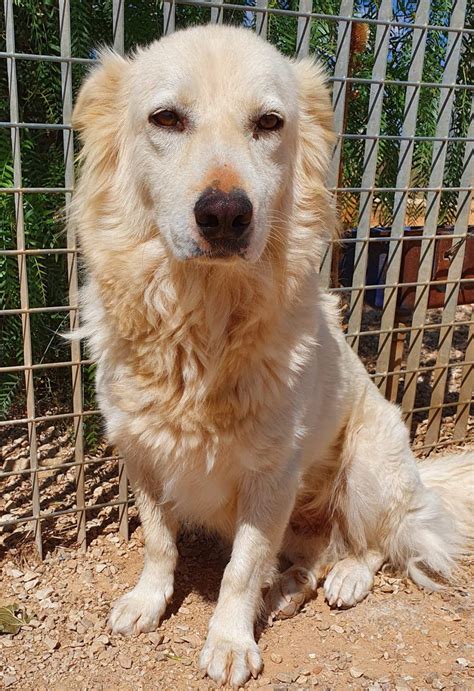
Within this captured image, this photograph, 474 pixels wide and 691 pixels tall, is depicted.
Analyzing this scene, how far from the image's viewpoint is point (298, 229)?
2164 mm

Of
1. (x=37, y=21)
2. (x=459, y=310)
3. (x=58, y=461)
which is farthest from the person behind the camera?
(x=459, y=310)

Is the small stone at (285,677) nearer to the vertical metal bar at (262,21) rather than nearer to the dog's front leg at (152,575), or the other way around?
the dog's front leg at (152,575)

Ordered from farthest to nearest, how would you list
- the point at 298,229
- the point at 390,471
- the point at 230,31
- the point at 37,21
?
1. the point at 37,21
2. the point at 390,471
3. the point at 298,229
4. the point at 230,31

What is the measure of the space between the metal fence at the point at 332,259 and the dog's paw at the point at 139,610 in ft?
1.91

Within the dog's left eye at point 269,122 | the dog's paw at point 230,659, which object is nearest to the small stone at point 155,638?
the dog's paw at point 230,659

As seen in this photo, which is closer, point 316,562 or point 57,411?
point 316,562

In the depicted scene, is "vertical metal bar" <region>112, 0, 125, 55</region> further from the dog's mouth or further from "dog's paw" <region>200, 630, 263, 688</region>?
"dog's paw" <region>200, 630, 263, 688</region>

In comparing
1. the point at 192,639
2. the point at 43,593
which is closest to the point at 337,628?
the point at 192,639

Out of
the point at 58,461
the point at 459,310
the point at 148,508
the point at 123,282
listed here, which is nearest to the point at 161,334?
the point at 123,282

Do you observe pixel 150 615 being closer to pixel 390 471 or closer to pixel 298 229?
pixel 390 471

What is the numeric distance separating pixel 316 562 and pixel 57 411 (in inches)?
68.5

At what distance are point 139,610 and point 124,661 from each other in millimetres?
188

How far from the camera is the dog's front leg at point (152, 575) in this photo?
2.35 meters

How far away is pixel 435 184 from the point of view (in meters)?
3.18
